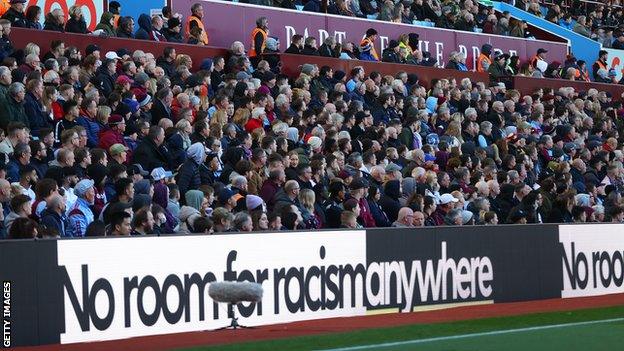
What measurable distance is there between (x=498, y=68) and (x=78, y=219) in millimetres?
17720

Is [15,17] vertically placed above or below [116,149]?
above

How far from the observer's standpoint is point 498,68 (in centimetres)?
3077

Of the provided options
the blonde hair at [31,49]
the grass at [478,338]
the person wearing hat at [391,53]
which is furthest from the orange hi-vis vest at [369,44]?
the grass at [478,338]

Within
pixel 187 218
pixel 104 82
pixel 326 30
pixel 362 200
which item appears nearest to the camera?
pixel 187 218

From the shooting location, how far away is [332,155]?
782 inches

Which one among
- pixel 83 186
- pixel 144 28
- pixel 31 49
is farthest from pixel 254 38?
pixel 83 186

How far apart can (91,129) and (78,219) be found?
3093 millimetres

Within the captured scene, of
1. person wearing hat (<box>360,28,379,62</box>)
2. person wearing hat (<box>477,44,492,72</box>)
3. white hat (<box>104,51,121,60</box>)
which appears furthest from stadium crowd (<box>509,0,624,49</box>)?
white hat (<box>104,51,121,60</box>)

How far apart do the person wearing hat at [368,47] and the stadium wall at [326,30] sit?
0.92 meters

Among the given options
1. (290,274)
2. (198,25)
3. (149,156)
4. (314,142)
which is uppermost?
(198,25)

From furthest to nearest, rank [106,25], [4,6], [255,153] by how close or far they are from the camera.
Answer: [4,6] < [106,25] < [255,153]

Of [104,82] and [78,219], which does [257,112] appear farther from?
[78,219]

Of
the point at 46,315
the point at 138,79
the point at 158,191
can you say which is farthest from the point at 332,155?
the point at 46,315

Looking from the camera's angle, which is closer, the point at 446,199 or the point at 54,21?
the point at 446,199
